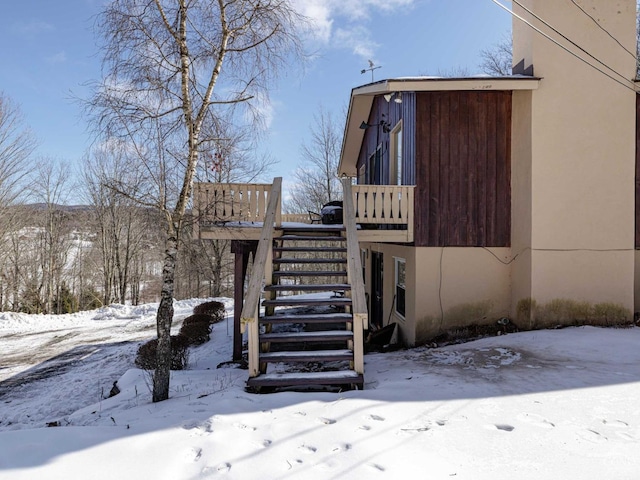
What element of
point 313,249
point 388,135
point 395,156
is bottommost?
point 313,249

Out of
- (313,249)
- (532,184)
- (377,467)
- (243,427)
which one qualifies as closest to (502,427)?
(377,467)

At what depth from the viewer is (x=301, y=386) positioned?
12.6 feet

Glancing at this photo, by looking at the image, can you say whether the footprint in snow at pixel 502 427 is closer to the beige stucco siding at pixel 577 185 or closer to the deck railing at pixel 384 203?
the beige stucco siding at pixel 577 185

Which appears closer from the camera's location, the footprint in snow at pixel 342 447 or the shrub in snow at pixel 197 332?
the footprint in snow at pixel 342 447

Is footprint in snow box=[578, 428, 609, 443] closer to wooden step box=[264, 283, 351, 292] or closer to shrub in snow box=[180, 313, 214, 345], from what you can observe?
wooden step box=[264, 283, 351, 292]

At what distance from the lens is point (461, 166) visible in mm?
6445

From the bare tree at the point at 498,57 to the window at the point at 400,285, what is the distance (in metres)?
15.4

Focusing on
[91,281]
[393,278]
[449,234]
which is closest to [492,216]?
[449,234]

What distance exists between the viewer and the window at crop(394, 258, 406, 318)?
7.61 m

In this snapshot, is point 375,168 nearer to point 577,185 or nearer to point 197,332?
point 577,185

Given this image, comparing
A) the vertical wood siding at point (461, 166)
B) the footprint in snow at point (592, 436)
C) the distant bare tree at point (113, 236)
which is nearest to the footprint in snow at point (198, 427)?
the footprint in snow at point (592, 436)

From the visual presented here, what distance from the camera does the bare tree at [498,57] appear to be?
18.5 meters

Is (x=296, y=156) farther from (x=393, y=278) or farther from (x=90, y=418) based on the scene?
(x=90, y=418)

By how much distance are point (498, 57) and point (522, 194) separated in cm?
1660
